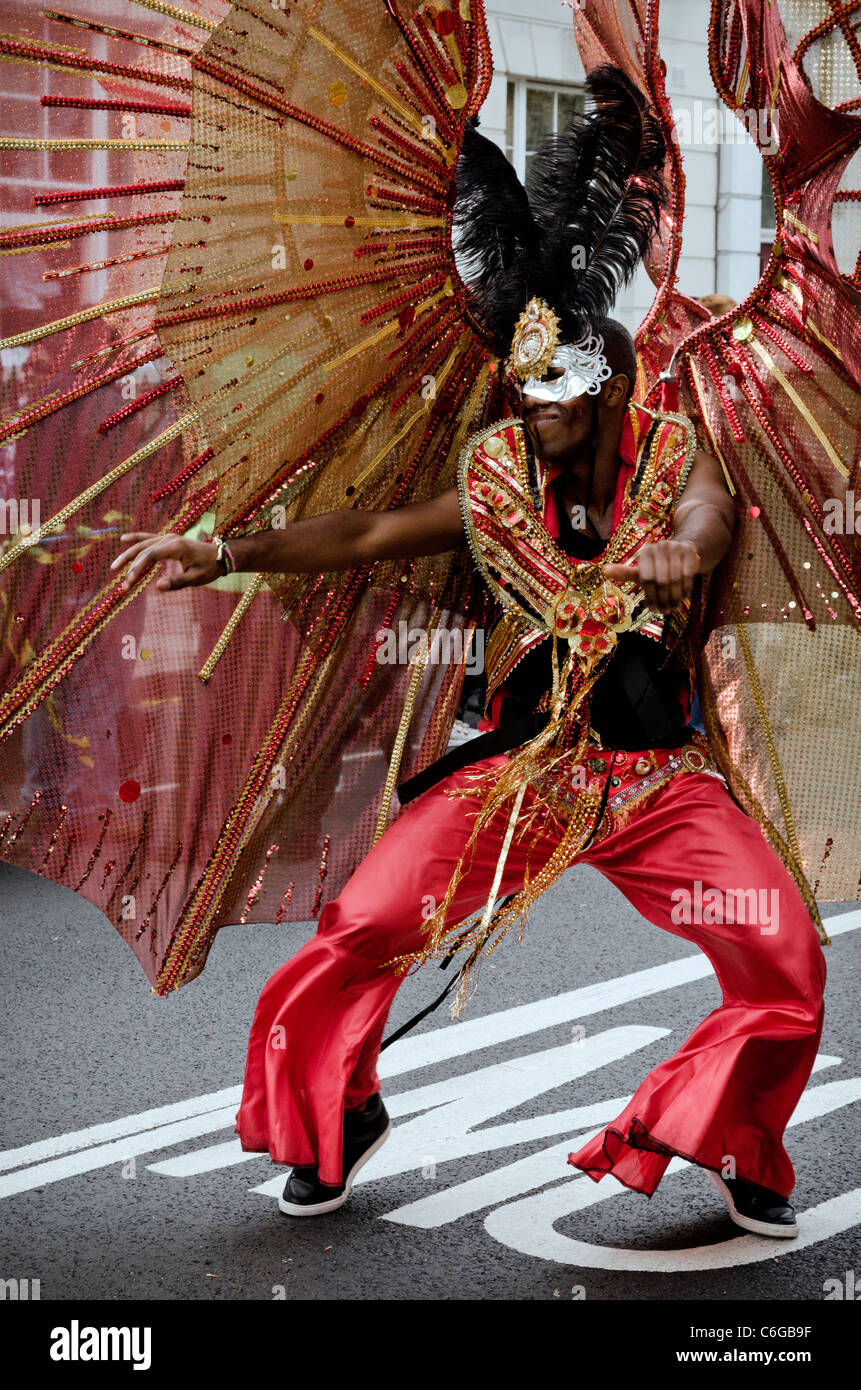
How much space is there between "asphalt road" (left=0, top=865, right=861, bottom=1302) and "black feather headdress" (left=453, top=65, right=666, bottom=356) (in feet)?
6.34

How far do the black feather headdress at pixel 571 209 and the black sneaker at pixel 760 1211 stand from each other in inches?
72.8

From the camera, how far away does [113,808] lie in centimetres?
347

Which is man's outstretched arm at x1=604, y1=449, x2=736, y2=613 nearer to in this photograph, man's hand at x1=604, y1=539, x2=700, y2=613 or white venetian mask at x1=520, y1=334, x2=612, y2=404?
man's hand at x1=604, y1=539, x2=700, y2=613

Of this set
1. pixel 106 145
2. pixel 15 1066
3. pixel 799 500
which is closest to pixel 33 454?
pixel 106 145

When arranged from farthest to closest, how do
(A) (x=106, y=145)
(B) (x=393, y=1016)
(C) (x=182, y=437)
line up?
(B) (x=393, y=1016) → (C) (x=182, y=437) → (A) (x=106, y=145)

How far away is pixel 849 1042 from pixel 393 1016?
1422 mm

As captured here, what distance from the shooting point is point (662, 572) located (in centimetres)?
282

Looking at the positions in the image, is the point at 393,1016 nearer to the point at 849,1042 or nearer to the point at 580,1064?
the point at 580,1064

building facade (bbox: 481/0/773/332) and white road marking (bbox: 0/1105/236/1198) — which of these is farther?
building facade (bbox: 481/0/773/332)

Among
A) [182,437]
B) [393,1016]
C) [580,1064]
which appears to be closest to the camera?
[182,437]

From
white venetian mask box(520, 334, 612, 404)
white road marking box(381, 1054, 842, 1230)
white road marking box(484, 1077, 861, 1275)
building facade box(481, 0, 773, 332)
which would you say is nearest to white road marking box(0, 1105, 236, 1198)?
white road marking box(381, 1054, 842, 1230)

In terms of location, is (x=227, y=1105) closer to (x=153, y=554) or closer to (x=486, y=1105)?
(x=486, y=1105)

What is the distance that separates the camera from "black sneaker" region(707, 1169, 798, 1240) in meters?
3.40

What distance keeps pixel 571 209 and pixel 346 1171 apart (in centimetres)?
214
